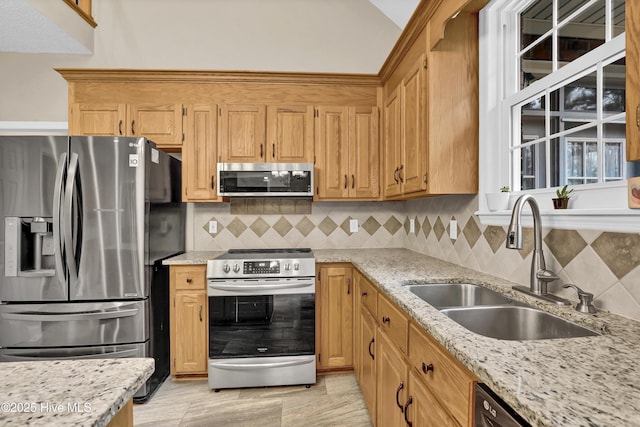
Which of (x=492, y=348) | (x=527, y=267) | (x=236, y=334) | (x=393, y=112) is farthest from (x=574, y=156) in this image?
(x=236, y=334)

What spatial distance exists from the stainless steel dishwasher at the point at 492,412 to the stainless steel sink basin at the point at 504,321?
46 cm

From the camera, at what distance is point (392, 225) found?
3135 millimetres

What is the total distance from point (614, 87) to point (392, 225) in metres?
2.05

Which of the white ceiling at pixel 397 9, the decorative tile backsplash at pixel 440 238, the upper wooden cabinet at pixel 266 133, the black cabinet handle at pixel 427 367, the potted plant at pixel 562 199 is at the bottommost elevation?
the black cabinet handle at pixel 427 367

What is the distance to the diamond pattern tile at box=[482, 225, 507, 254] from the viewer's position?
1.66 m

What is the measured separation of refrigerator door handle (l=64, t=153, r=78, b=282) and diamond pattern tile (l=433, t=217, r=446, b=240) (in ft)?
8.03

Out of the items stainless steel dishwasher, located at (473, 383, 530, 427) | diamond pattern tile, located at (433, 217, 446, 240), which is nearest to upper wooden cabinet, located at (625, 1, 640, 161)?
stainless steel dishwasher, located at (473, 383, 530, 427)

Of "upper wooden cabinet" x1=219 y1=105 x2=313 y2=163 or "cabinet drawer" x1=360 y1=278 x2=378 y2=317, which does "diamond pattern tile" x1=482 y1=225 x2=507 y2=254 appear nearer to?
"cabinet drawer" x1=360 y1=278 x2=378 y2=317

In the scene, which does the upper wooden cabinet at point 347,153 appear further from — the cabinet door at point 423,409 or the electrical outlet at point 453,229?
the cabinet door at point 423,409

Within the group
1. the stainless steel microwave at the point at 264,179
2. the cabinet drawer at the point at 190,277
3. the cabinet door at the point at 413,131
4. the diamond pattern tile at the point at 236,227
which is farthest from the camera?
the diamond pattern tile at the point at 236,227

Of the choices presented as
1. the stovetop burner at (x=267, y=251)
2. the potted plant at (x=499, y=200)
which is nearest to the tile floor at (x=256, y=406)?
the stovetop burner at (x=267, y=251)

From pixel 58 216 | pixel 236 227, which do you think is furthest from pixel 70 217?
pixel 236 227

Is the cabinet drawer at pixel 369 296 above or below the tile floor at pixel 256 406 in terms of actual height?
above

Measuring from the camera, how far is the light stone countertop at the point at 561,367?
0.56 metres
